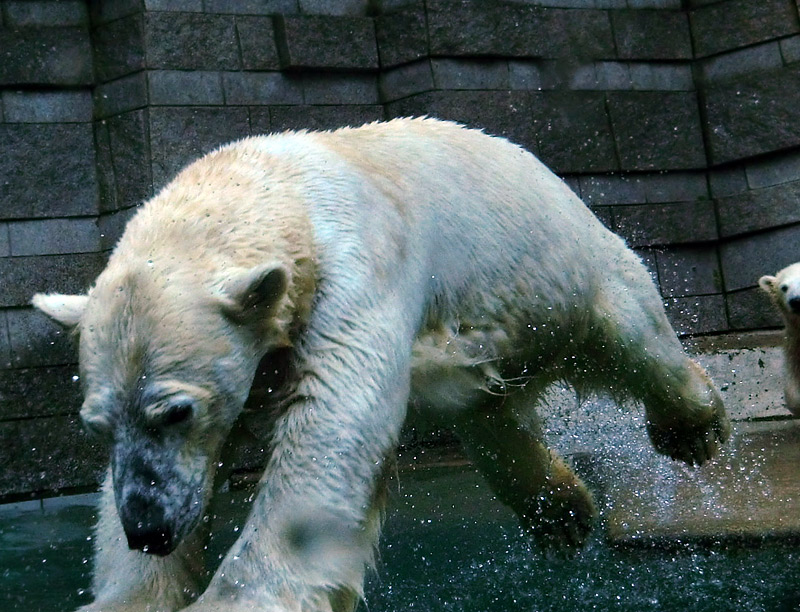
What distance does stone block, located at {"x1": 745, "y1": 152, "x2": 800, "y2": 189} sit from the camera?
748 centimetres

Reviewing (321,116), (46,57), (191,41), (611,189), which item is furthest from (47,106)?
(611,189)

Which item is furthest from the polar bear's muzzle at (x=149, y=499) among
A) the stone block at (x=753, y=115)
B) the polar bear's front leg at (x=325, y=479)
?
the stone block at (x=753, y=115)

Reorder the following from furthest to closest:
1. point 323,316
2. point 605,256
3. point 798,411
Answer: point 798,411
point 605,256
point 323,316

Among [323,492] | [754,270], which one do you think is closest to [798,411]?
[754,270]

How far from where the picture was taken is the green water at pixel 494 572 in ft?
10.6

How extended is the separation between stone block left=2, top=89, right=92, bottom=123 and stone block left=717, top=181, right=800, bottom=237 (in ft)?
13.3

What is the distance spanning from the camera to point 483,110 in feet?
21.9

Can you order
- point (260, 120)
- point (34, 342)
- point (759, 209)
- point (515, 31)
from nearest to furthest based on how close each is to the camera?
point (34, 342) < point (260, 120) < point (515, 31) < point (759, 209)

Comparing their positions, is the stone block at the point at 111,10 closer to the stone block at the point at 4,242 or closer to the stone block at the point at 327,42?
the stone block at the point at 327,42

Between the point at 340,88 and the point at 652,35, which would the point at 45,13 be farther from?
the point at 652,35

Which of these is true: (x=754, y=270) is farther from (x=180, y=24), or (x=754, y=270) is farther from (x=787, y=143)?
(x=180, y=24)

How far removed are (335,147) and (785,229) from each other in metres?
5.35

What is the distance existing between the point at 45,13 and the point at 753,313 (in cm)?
469

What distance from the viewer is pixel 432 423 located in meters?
3.11
